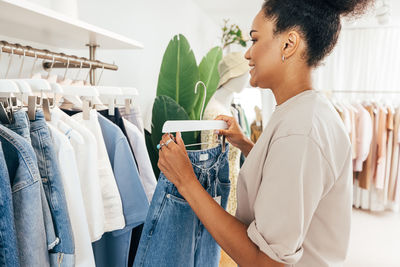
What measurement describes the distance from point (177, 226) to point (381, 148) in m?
3.68

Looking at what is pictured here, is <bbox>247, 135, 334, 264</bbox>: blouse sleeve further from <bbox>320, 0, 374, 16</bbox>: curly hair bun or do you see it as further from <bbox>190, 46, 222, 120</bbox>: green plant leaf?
<bbox>190, 46, 222, 120</bbox>: green plant leaf

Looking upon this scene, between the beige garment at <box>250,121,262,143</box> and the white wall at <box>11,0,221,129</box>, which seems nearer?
the white wall at <box>11,0,221,129</box>

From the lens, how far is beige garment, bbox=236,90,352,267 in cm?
68

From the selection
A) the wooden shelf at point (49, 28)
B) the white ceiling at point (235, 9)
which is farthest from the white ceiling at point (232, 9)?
the wooden shelf at point (49, 28)

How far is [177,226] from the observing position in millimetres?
964

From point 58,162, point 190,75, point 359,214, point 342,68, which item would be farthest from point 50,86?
point 342,68

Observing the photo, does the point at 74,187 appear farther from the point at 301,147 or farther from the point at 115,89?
the point at 301,147

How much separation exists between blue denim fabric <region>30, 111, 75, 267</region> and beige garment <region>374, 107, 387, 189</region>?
3955mm

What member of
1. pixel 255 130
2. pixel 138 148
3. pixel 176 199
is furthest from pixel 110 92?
pixel 255 130

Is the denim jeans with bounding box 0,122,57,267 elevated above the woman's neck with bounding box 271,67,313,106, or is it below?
below

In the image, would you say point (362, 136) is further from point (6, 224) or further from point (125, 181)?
point (6, 224)

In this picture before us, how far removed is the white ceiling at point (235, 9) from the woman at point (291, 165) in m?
2.64

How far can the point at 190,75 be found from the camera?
6.60 feet

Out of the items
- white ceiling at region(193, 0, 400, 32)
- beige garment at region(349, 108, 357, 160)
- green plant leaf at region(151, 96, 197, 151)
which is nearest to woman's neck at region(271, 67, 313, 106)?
green plant leaf at region(151, 96, 197, 151)
